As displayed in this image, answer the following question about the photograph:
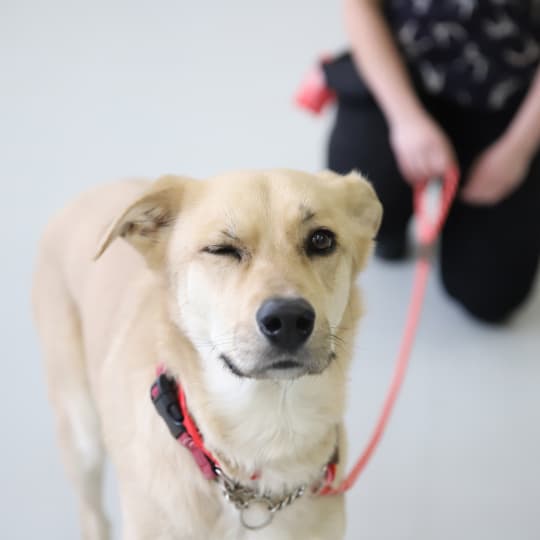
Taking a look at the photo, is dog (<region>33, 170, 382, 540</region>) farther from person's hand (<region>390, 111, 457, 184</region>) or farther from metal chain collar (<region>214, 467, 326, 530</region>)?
person's hand (<region>390, 111, 457, 184</region>)

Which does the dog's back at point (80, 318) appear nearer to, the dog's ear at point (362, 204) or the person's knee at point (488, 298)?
the dog's ear at point (362, 204)

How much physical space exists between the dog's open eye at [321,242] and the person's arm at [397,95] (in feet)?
2.76

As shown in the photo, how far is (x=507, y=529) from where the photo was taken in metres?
1.54

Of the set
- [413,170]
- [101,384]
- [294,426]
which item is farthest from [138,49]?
[294,426]

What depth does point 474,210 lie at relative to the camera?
2.04m

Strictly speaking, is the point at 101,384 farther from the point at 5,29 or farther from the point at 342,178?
the point at 5,29

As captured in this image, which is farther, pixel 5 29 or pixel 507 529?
A: pixel 5 29

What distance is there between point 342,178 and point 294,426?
0.41 metres

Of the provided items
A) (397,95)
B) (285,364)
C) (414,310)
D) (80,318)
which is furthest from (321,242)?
(397,95)

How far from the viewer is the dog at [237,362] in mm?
1017

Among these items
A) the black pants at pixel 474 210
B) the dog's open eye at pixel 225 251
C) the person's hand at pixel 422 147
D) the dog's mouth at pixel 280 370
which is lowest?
the black pants at pixel 474 210

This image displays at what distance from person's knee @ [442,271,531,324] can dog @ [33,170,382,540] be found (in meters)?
0.94

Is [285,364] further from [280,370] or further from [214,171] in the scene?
[214,171]

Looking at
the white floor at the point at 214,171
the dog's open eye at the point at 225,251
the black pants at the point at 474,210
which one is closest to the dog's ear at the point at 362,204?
the dog's open eye at the point at 225,251
